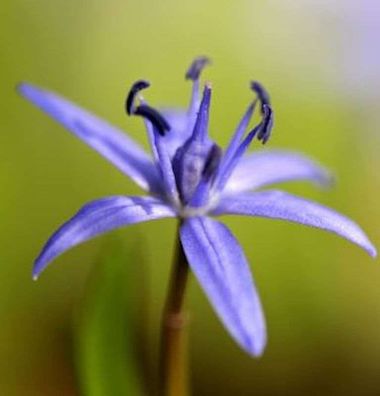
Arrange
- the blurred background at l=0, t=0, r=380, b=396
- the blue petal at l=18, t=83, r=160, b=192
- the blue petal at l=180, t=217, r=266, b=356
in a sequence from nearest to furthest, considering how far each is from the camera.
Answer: the blue petal at l=180, t=217, r=266, b=356 < the blue petal at l=18, t=83, r=160, b=192 < the blurred background at l=0, t=0, r=380, b=396

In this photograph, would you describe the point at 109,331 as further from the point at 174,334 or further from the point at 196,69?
the point at 196,69

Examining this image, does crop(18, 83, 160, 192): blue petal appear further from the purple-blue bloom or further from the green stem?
the green stem

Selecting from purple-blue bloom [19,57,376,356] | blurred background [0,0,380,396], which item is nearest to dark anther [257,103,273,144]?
A: purple-blue bloom [19,57,376,356]

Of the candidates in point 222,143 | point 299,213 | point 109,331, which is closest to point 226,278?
point 299,213

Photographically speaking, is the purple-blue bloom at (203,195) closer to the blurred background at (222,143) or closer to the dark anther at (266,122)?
the dark anther at (266,122)

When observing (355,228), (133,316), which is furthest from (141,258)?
(355,228)

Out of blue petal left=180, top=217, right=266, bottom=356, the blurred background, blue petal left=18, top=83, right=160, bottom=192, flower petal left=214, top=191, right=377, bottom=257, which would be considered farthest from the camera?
the blurred background

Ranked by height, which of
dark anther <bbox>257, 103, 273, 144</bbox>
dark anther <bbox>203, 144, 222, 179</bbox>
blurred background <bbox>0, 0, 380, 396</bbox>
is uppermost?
dark anther <bbox>257, 103, 273, 144</bbox>
